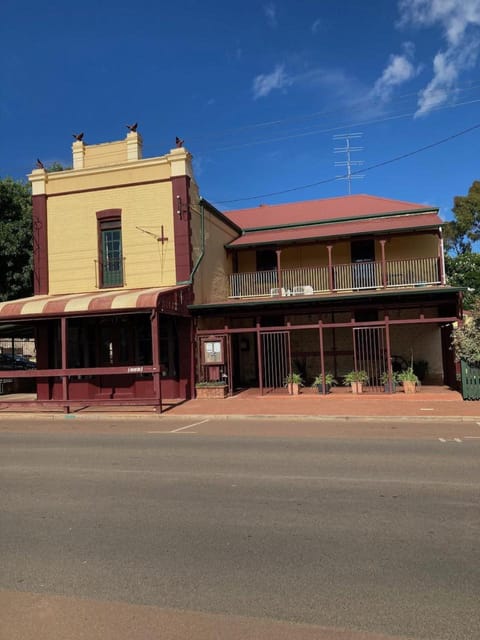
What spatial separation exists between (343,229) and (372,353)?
481 centimetres

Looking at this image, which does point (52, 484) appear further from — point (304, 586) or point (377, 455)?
point (377, 455)

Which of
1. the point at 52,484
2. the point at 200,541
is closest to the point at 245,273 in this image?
the point at 52,484

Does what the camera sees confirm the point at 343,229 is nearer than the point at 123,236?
No

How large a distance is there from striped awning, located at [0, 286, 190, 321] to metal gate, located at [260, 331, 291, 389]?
5.14 meters

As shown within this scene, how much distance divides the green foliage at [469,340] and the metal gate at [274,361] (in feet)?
22.6

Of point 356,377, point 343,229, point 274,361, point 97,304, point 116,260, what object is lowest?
point 356,377

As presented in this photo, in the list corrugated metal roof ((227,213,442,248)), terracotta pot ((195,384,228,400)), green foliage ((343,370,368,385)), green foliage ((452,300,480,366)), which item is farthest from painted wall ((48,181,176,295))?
green foliage ((452,300,480,366))

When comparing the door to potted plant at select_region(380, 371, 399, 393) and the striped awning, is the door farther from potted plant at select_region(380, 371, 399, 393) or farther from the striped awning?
the striped awning

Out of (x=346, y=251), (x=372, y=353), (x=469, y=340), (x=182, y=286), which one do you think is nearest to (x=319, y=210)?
(x=346, y=251)

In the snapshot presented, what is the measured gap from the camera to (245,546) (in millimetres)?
4504

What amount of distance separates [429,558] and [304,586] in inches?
43.4

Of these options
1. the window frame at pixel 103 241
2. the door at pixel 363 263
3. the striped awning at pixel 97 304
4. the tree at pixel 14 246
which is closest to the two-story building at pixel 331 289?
the door at pixel 363 263

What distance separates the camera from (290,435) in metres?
10.6

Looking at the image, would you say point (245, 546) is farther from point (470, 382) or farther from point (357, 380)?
point (357, 380)
